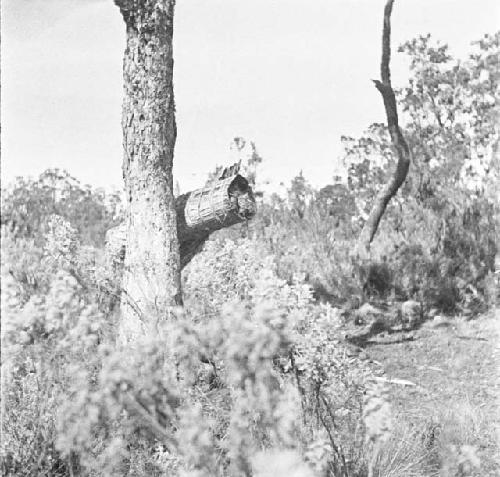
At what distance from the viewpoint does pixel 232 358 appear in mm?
2156

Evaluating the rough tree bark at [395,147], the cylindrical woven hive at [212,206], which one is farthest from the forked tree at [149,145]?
the rough tree bark at [395,147]

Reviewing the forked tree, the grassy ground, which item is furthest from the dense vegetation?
the forked tree

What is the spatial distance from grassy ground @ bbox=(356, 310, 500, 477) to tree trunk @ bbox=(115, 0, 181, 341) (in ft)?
6.38

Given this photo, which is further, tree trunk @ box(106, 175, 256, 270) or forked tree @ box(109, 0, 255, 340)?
tree trunk @ box(106, 175, 256, 270)

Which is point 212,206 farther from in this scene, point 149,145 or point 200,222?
point 149,145

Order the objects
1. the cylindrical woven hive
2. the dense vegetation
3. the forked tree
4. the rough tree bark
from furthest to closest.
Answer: the rough tree bark, the cylindrical woven hive, the forked tree, the dense vegetation

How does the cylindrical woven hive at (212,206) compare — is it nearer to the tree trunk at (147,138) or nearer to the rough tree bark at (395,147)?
the tree trunk at (147,138)

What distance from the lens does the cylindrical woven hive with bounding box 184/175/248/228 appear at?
17.0 ft

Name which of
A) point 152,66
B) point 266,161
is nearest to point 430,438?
point 152,66

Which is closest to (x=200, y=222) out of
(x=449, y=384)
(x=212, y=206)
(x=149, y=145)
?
(x=212, y=206)

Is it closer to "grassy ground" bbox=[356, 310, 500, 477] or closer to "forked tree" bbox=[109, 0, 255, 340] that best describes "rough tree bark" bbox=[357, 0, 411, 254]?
"grassy ground" bbox=[356, 310, 500, 477]

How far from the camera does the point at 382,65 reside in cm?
902

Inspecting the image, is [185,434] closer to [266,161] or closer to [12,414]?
[12,414]

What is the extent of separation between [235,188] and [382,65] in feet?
15.0
